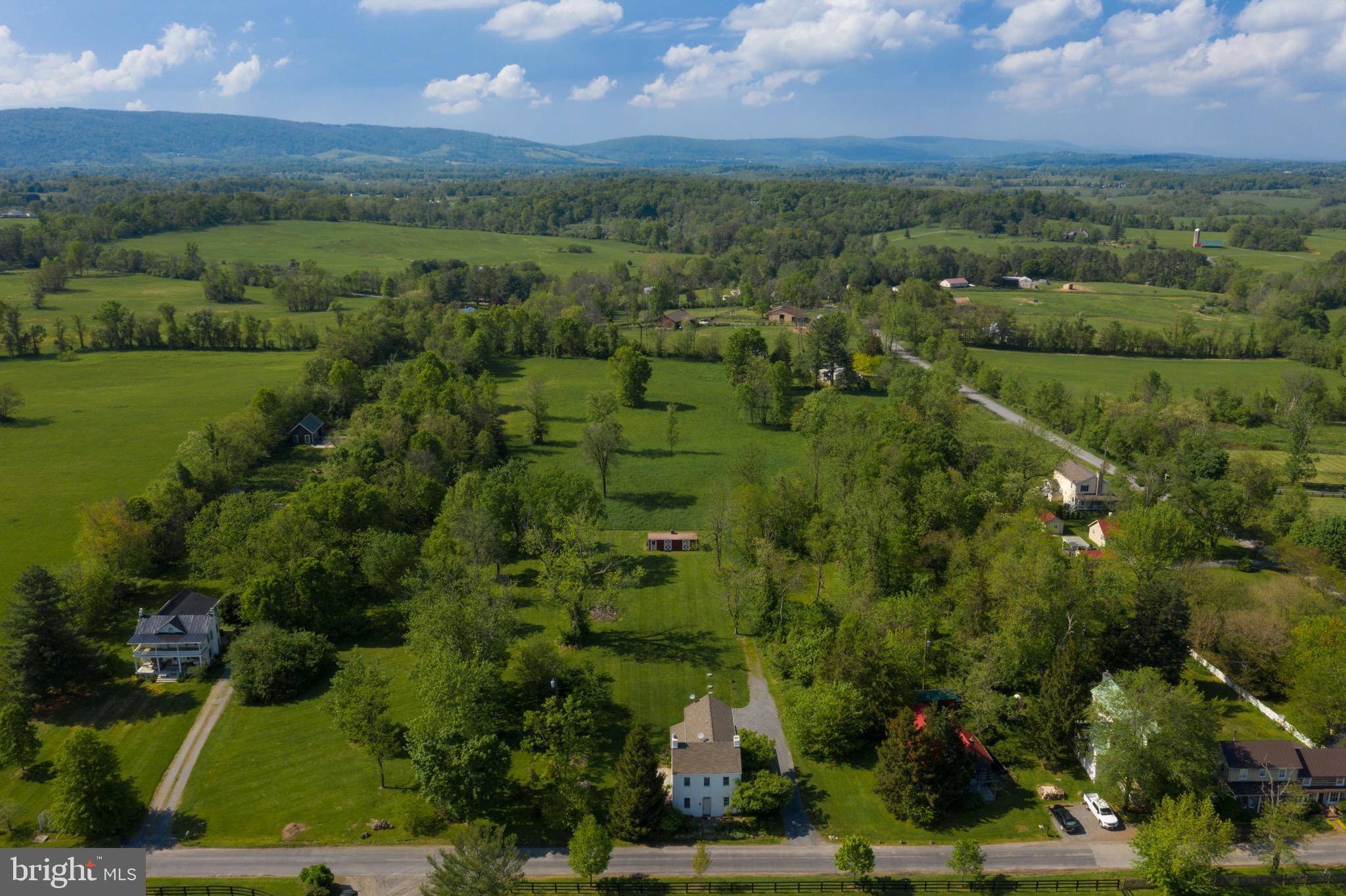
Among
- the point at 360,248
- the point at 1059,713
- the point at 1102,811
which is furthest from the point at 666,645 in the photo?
the point at 360,248

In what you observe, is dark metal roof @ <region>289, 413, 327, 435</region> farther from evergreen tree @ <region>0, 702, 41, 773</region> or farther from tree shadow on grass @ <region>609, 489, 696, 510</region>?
evergreen tree @ <region>0, 702, 41, 773</region>

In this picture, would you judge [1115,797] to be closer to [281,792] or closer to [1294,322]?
[281,792]

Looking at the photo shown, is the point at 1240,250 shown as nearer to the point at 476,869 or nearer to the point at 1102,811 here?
the point at 1102,811

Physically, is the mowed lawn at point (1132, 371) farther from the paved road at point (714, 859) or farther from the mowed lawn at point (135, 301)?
the mowed lawn at point (135, 301)

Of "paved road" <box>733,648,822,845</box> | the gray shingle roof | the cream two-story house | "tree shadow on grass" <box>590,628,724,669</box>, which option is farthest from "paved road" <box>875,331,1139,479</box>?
the gray shingle roof

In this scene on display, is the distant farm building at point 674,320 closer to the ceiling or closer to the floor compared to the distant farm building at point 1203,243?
closer to the floor

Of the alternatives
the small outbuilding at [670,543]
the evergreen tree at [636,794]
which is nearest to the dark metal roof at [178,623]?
the evergreen tree at [636,794]

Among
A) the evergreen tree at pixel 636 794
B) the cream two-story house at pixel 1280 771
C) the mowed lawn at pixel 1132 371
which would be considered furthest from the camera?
the mowed lawn at pixel 1132 371
